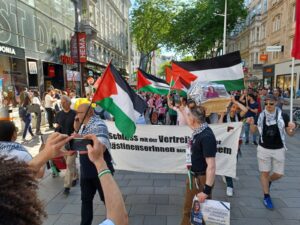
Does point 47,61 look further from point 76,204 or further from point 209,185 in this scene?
point 209,185

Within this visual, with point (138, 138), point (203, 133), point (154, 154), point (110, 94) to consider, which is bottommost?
point (154, 154)

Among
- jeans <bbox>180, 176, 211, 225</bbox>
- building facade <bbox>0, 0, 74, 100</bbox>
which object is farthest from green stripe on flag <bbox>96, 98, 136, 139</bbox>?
building facade <bbox>0, 0, 74, 100</bbox>

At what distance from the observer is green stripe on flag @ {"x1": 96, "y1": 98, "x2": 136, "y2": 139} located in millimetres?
3727

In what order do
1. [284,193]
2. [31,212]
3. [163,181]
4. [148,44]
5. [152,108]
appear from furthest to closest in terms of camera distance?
[148,44]
[152,108]
[163,181]
[284,193]
[31,212]

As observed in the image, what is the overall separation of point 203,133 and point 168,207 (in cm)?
195

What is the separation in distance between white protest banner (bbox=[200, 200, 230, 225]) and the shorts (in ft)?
6.18

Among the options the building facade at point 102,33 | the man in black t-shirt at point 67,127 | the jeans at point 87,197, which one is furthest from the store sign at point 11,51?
the jeans at point 87,197

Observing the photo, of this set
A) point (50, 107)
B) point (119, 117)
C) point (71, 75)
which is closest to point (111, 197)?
point (119, 117)

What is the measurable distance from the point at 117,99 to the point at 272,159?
2728 mm

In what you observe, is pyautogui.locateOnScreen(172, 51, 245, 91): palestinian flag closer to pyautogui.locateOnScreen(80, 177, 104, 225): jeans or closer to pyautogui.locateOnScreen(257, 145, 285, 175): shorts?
pyautogui.locateOnScreen(257, 145, 285, 175): shorts

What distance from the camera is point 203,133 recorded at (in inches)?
120

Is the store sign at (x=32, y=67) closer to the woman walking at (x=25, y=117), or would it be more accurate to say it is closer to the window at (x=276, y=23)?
the woman walking at (x=25, y=117)

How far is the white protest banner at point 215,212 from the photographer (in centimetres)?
277

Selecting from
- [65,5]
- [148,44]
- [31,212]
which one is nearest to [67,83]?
[65,5]
